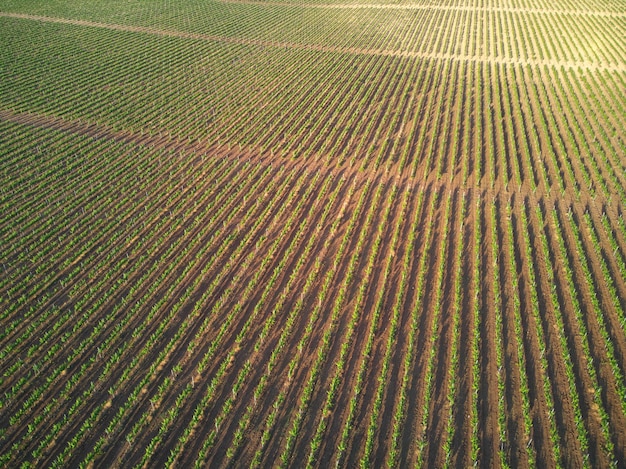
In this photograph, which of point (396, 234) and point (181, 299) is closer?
point (181, 299)

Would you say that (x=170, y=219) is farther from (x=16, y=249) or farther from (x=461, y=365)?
(x=461, y=365)

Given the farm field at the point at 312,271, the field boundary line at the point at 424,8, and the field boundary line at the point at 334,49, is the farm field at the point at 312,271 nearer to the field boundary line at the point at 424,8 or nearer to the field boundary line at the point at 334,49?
the field boundary line at the point at 334,49

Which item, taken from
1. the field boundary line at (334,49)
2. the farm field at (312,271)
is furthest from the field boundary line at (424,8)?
the farm field at (312,271)

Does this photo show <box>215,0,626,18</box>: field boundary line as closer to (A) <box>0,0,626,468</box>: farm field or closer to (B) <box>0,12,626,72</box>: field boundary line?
(B) <box>0,12,626,72</box>: field boundary line

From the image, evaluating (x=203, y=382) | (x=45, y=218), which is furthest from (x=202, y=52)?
(x=203, y=382)

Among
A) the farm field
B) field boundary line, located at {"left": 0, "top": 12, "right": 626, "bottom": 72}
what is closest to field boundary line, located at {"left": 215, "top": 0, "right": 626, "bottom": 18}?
field boundary line, located at {"left": 0, "top": 12, "right": 626, "bottom": 72}


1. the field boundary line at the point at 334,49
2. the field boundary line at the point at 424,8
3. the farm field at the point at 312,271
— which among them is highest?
the field boundary line at the point at 424,8
